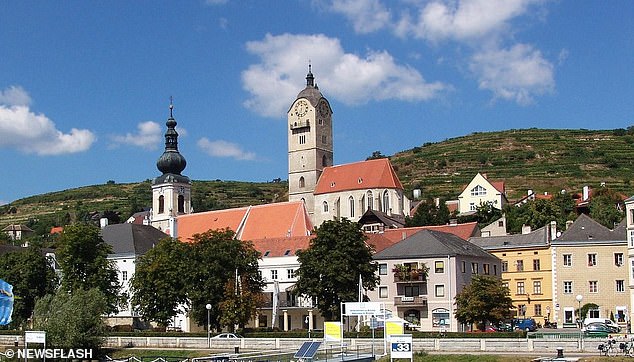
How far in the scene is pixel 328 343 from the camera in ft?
176

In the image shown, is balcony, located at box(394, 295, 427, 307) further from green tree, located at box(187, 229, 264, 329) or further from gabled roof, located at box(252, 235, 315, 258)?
gabled roof, located at box(252, 235, 315, 258)

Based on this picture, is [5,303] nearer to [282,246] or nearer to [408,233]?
[282,246]

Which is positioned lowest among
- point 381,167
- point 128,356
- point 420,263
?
point 128,356

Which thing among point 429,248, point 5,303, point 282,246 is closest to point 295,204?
point 282,246

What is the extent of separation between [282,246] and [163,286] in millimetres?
19801

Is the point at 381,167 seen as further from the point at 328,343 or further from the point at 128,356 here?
the point at 328,343

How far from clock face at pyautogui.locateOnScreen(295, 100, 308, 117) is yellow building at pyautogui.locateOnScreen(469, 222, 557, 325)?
2480 inches

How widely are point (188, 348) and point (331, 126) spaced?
84.5 meters

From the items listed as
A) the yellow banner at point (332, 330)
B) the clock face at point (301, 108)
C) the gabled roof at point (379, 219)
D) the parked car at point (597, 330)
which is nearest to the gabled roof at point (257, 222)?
the gabled roof at point (379, 219)

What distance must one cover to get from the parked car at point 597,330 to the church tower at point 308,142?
78.2 m

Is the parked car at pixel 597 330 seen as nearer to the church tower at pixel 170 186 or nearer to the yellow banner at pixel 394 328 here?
the yellow banner at pixel 394 328

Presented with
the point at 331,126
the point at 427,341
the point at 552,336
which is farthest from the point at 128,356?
the point at 331,126

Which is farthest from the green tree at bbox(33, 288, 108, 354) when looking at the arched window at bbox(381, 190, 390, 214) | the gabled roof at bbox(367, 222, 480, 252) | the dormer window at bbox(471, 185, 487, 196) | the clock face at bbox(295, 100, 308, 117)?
the clock face at bbox(295, 100, 308, 117)

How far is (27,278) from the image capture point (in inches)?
3297
